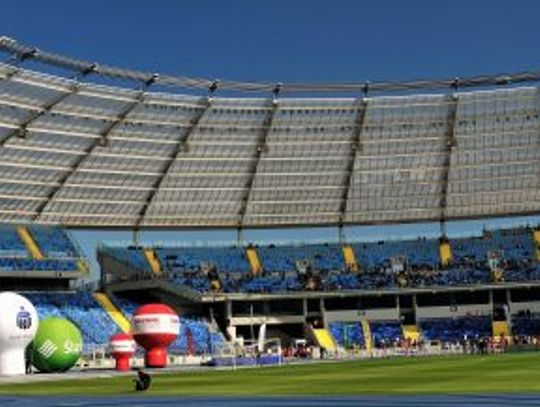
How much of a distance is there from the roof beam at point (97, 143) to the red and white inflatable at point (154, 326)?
2014 cm

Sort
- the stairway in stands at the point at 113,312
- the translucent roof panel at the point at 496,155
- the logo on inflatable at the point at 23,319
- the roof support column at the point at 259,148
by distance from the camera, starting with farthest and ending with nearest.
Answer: the stairway in stands at the point at 113,312
the translucent roof panel at the point at 496,155
the roof support column at the point at 259,148
the logo on inflatable at the point at 23,319

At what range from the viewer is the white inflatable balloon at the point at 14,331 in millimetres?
48375

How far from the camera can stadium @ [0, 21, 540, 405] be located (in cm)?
6950

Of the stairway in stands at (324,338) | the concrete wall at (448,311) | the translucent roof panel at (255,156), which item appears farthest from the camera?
the concrete wall at (448,311)

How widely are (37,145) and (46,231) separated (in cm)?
1674

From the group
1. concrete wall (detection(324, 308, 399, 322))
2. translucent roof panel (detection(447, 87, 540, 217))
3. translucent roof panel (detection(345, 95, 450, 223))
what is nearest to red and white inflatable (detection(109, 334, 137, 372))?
translucent roof panel (detection(345, 95, 450, 223))

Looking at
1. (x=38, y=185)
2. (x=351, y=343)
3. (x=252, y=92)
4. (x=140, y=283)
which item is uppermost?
(x=252, y=92)

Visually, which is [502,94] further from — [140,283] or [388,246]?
[140,283]

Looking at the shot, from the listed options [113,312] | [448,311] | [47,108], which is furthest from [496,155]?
[47,108]

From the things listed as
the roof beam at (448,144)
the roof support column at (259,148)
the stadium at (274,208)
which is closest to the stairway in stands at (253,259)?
the stadium at (274,208)

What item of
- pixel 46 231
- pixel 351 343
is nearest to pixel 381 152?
pixel 351 343

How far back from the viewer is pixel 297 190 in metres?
83.7

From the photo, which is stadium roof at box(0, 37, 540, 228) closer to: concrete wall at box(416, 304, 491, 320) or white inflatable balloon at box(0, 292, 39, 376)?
concrete wall at box(416, 304, 491, 320)

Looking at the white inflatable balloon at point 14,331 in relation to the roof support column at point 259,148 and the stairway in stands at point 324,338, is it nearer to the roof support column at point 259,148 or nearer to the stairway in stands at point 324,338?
the roof support column at point 259,148
